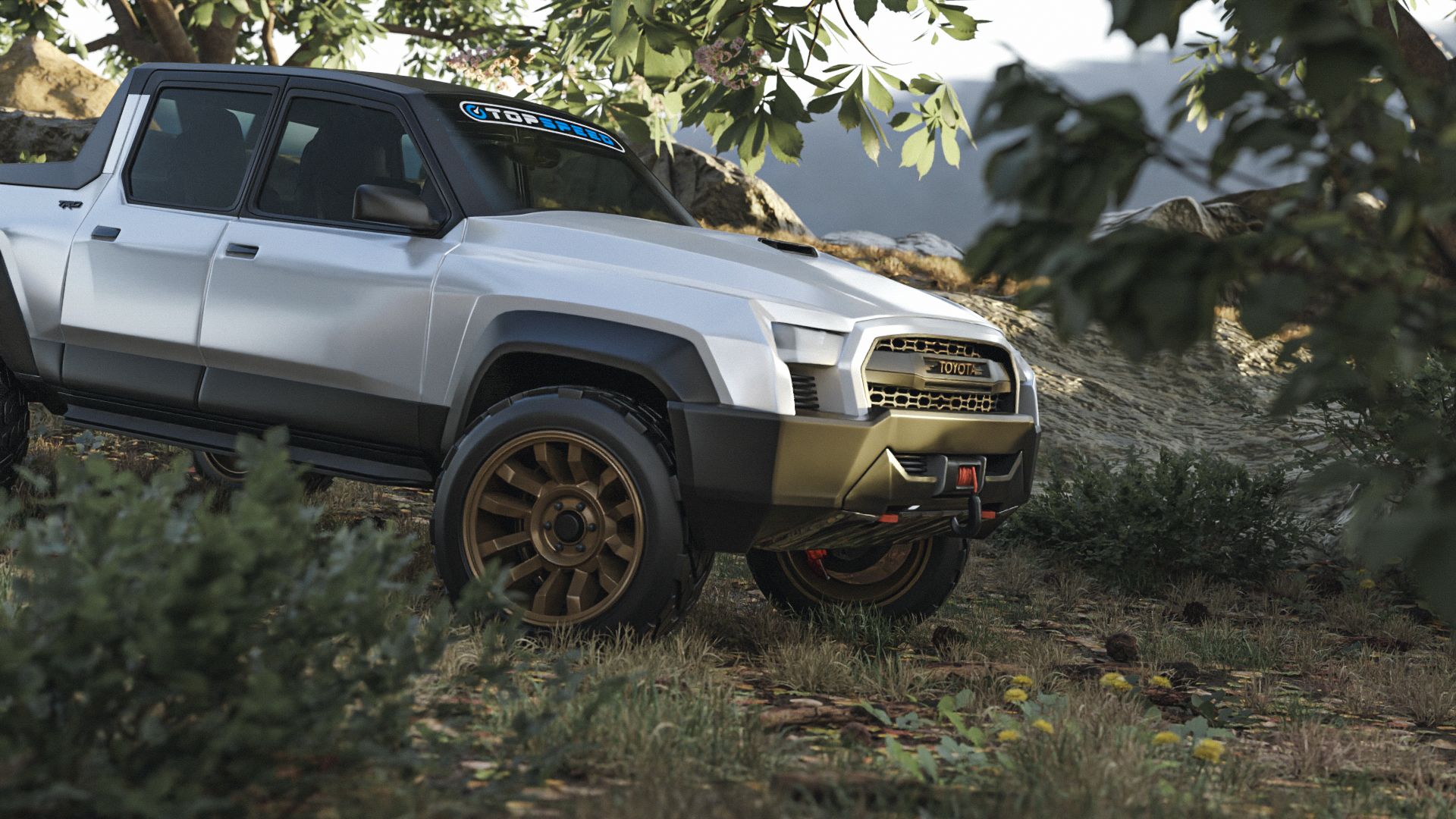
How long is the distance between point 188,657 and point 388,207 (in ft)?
7.68

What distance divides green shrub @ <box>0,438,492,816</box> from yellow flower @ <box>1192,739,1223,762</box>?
2.00 metres

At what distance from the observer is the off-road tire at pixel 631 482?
13.4 feet

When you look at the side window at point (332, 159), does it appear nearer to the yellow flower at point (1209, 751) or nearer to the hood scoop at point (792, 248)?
the hood scoop at point (792, 248)

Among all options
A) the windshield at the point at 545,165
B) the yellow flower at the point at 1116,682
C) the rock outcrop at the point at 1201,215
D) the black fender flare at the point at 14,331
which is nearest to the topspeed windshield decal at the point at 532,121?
the windshield at the point at 545,165

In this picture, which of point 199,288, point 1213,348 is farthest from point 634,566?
point 1213,348

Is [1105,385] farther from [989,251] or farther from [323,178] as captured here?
[989,251]

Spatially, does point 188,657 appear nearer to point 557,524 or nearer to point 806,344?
point 557,524

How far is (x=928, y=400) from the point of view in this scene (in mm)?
4441

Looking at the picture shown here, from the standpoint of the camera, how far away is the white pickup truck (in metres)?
4.11

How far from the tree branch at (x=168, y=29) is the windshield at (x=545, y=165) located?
9.83 meters

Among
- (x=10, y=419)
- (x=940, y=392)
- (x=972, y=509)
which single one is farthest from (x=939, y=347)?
(x=10, y=419)

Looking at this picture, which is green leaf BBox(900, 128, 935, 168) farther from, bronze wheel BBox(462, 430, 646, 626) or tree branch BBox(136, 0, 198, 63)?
tree branch BBox(136, 0, 198, 63)

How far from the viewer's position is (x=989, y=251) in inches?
85.0

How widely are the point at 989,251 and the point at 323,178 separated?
3690mm
